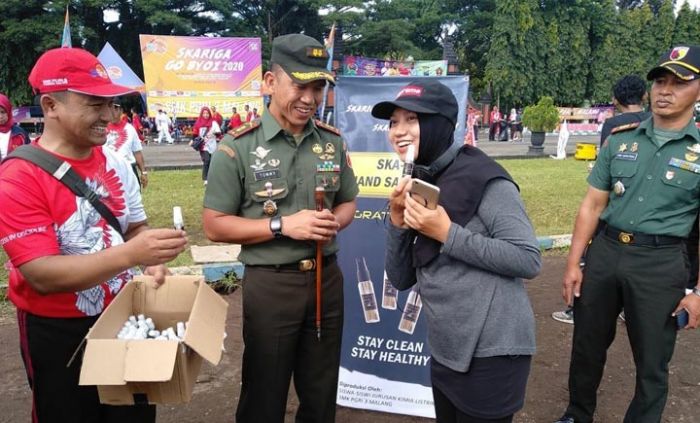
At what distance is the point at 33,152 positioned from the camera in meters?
1.88

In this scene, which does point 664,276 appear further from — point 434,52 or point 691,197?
point 434,52

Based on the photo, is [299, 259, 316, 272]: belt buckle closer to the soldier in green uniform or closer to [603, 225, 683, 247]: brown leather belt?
the soldier in green uniform

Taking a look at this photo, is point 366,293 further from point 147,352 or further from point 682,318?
point 147,352

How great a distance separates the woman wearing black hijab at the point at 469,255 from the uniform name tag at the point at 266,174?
65cm

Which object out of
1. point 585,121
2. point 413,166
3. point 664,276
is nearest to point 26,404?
point 413,166

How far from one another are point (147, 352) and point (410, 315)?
78.5 inches

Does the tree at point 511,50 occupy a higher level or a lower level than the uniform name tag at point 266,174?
higher

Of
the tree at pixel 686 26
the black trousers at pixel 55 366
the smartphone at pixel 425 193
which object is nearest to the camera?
the smartphone at pixel 425 193

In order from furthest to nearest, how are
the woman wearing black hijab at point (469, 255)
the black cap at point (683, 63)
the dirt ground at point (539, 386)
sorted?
the dirt ground at point (539, 386) < the black cap at point (683, 63) < the woman wearing black hijab at point (469, 255)

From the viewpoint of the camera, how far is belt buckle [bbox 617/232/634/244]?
9.09 feet

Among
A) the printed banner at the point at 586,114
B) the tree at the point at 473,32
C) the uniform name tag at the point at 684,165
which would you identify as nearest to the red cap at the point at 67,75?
the uniform name tag at the point at 684,165

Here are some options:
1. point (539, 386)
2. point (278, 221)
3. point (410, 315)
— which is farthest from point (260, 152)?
point (539, 386)

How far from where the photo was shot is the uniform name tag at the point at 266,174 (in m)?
2.36

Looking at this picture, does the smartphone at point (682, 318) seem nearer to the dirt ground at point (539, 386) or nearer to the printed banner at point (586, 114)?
the dirt ground at point (539, 386)
